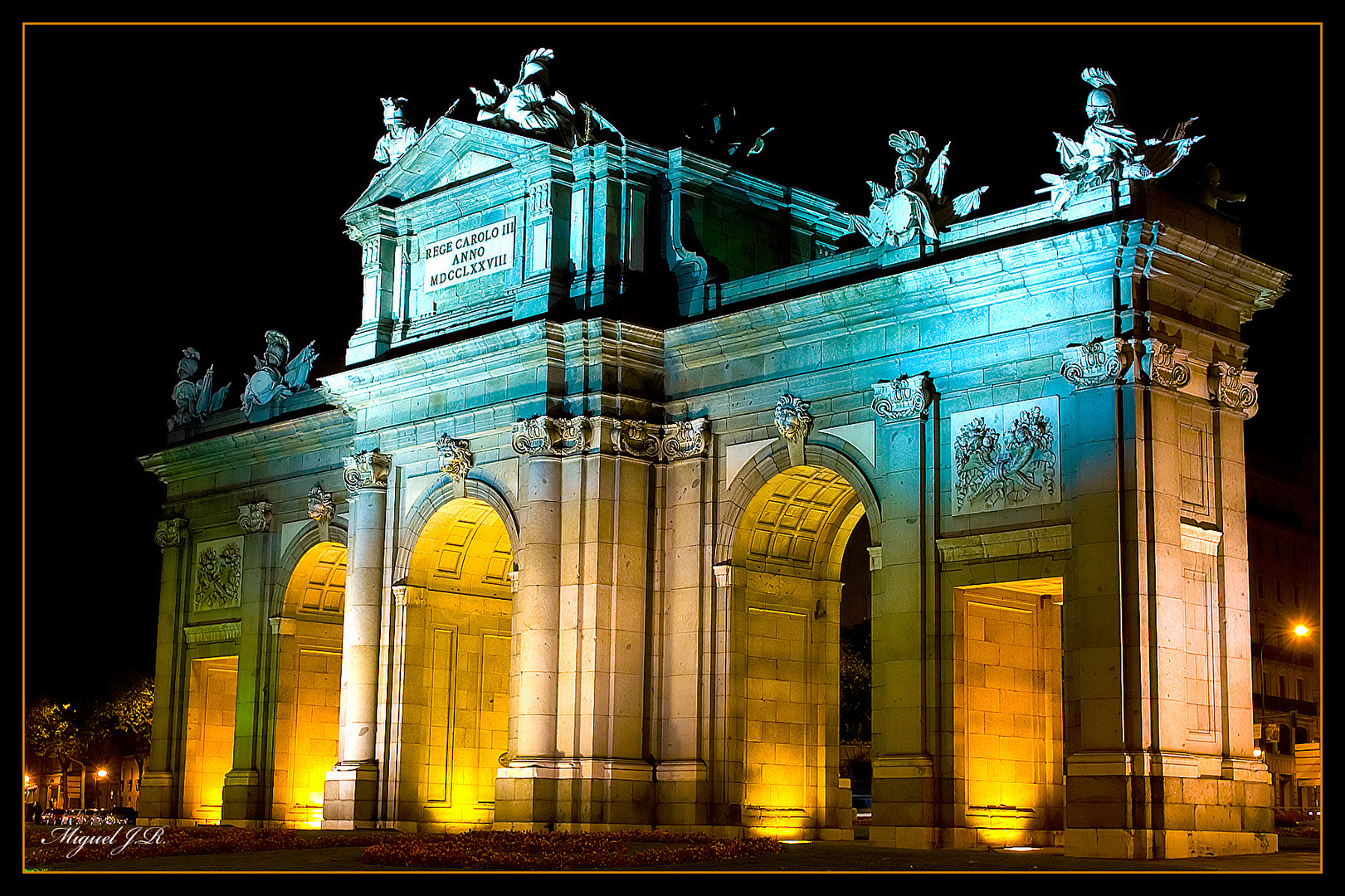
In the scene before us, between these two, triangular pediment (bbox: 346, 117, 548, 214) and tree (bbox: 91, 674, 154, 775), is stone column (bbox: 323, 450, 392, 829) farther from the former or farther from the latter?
tree (bbox: 91, 674, 154, 775)

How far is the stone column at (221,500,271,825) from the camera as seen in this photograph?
172 ft

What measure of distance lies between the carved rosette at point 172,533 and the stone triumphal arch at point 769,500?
604cm

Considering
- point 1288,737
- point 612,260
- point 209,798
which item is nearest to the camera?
point 612,260

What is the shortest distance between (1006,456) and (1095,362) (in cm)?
275

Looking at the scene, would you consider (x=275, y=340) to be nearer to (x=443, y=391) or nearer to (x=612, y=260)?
(x=443, y=391)

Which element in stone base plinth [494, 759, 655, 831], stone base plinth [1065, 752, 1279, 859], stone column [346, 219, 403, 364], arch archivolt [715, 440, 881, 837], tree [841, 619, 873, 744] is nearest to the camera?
stone base plinth [1065, 752, 1279, 859]

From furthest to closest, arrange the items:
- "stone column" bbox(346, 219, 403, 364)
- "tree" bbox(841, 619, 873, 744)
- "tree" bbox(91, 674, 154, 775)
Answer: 1. "tree" bbox(91, 674, 154, 775)
2. "tree" bbox(841, 619, 873, 744)
3. "stone column" bbox(346, 219, 403, 364)

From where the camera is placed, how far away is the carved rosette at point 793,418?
3991 cm

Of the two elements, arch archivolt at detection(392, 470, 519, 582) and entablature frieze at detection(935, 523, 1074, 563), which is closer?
entablature frieze at detection(935, 523, 1074, 563)

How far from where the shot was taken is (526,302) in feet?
141

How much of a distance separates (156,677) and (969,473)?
30.4 m

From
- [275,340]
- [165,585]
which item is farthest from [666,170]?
[165,585]

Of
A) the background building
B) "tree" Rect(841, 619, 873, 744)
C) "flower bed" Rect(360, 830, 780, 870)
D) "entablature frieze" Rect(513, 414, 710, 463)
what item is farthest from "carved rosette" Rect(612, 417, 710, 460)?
the background building

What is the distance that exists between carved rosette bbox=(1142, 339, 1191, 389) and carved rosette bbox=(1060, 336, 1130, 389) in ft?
1.31
